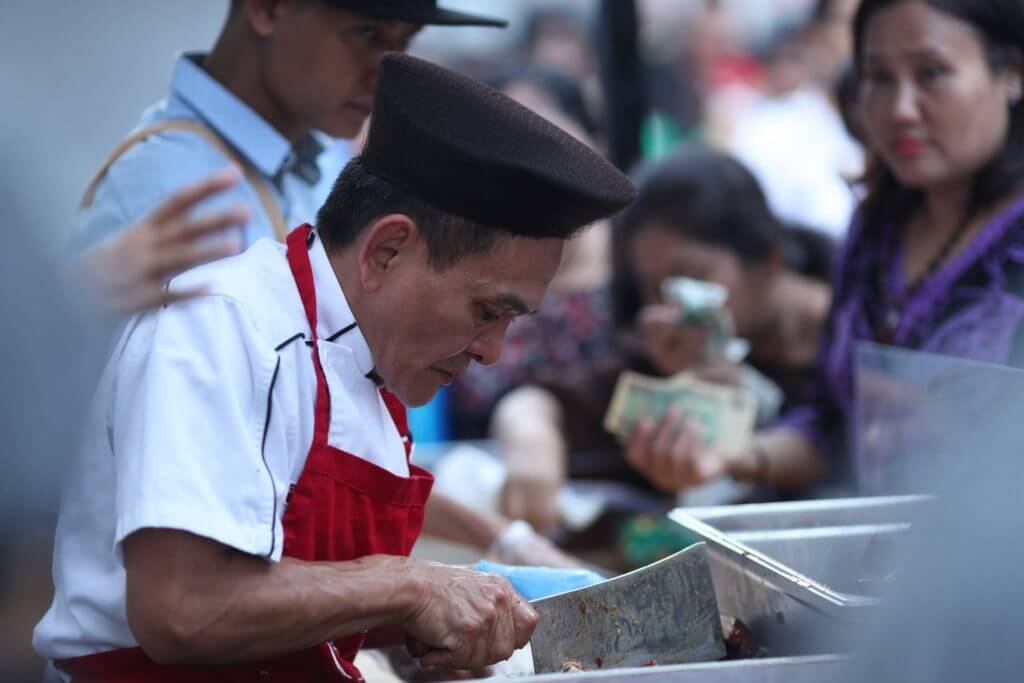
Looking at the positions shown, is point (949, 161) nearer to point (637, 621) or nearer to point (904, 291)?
point (904, 291)

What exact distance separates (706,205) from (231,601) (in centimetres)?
242

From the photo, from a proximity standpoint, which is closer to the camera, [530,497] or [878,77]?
[878,77]

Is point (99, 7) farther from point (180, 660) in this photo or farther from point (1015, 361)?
point (1015, 361)

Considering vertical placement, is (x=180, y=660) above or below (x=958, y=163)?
below

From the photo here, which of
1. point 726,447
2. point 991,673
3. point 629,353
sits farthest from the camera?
point 629,353

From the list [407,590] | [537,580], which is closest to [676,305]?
[537,580]

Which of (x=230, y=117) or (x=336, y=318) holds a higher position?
(x=230, y=117)

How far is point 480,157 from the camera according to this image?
4.84 feet

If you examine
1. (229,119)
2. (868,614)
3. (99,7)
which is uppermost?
(99,7)

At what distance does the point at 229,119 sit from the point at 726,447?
1.51 m

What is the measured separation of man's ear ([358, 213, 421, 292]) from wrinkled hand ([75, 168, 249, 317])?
17cm

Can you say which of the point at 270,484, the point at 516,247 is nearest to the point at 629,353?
the point at 516,247

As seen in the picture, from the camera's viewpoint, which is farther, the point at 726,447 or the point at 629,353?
the point at 629,353

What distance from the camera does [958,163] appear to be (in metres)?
2.57
